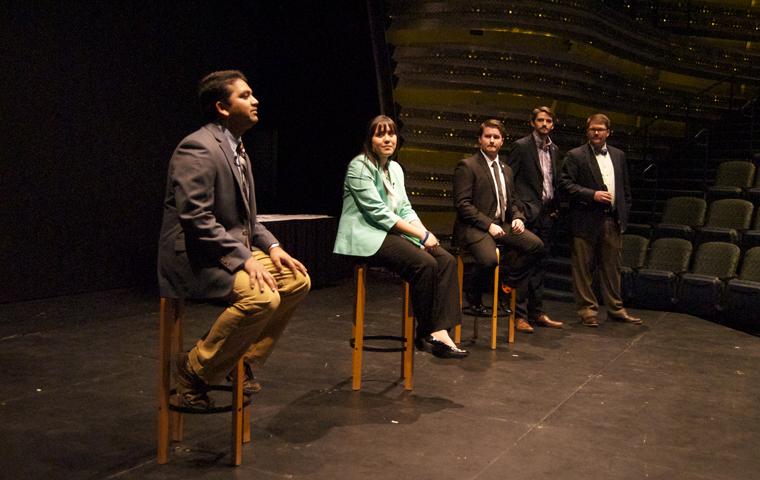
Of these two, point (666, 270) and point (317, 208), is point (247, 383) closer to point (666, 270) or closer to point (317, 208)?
point (666, 270)

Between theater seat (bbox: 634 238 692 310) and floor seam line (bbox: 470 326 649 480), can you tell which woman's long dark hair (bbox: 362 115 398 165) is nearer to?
floor seam line (bbox: 470 326 649 480)

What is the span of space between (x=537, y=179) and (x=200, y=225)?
3.07 m

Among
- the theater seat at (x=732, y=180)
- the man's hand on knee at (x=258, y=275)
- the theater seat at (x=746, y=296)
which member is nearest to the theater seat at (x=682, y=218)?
the theater seat at (x=732, y=180)

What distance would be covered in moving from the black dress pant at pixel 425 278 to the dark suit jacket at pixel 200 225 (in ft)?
3.39

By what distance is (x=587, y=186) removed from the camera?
528 centimetres

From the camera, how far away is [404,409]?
3.31m

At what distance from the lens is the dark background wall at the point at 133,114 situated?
5.66 m

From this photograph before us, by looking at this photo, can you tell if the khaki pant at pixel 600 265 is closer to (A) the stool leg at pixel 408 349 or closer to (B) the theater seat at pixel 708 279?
(B) the theater seat at pixel 708 279

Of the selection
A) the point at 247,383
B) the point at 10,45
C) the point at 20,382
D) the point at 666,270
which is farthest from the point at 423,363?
the point at 10,45

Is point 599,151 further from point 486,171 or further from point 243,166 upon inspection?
point 243,166

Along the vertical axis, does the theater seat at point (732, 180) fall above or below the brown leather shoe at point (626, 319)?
above

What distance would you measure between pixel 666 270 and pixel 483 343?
2238 mm

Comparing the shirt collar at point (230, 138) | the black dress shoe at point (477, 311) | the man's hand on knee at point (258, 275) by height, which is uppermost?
the shirt collar at point (230, 138)

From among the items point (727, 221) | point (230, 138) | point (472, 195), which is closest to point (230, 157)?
point (230, 138)
